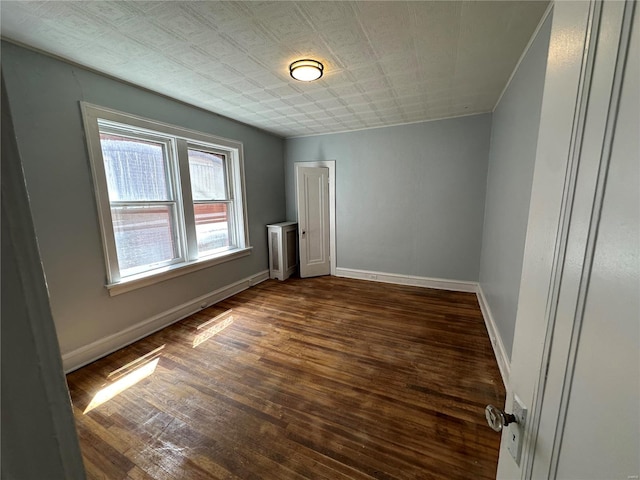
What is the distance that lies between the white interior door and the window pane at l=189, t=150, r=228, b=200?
1202 mm

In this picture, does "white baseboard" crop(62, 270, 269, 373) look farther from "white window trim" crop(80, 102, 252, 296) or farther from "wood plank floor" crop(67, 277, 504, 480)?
"white window trim" crop(80, 102, 252, 296)

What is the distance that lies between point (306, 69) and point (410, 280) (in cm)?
334

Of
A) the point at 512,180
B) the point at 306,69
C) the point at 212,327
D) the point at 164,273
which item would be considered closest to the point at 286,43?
the point at 306,69

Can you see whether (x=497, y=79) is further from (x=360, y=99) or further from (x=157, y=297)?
(x=157, y=297)

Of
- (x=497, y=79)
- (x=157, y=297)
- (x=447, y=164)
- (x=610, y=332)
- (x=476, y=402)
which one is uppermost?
(x=497, y=79)

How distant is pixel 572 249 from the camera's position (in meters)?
0.48

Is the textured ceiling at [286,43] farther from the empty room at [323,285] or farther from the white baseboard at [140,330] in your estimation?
the white baseboard at [140,330]

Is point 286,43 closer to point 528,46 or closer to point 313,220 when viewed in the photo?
point 528,46

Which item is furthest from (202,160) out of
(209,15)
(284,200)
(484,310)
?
(484,310)

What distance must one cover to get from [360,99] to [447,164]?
169 cm

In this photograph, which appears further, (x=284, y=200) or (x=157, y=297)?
(x=284, y=200)

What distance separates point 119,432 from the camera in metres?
1.58

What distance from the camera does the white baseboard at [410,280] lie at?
12.4 ft

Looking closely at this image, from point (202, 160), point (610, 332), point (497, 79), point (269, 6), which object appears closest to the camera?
point (610, 332)
